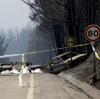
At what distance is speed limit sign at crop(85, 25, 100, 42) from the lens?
21688mm

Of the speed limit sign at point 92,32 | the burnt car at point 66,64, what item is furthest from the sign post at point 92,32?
the burnt car at point 66,64

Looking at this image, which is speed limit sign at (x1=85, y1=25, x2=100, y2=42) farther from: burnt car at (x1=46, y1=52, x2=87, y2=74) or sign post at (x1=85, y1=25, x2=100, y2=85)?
burnt car at (x1=46, y1=52, x2=87, y2=74)

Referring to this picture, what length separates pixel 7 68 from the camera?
49.9m

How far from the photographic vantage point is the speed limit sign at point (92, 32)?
71.2ft

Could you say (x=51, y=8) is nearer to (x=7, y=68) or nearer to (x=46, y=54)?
(x=7, y=68)

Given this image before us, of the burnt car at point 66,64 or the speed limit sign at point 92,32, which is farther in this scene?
the burnt car at point 66,64

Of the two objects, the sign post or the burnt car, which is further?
the burnt car

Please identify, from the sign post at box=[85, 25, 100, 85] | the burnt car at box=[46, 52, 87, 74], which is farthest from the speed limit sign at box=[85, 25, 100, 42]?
the burnt car at box=[46, 52, 87, 74]

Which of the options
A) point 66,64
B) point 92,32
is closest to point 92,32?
point 92,32

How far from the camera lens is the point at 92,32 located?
21.8 meters

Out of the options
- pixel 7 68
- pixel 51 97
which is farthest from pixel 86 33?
pixel 7 68

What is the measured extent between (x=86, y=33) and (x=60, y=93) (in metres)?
4.74

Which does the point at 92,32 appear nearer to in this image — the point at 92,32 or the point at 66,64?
the point at 92,32

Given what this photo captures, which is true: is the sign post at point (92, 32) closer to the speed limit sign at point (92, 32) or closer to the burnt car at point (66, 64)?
the speed limit sign at point (92, 32)
